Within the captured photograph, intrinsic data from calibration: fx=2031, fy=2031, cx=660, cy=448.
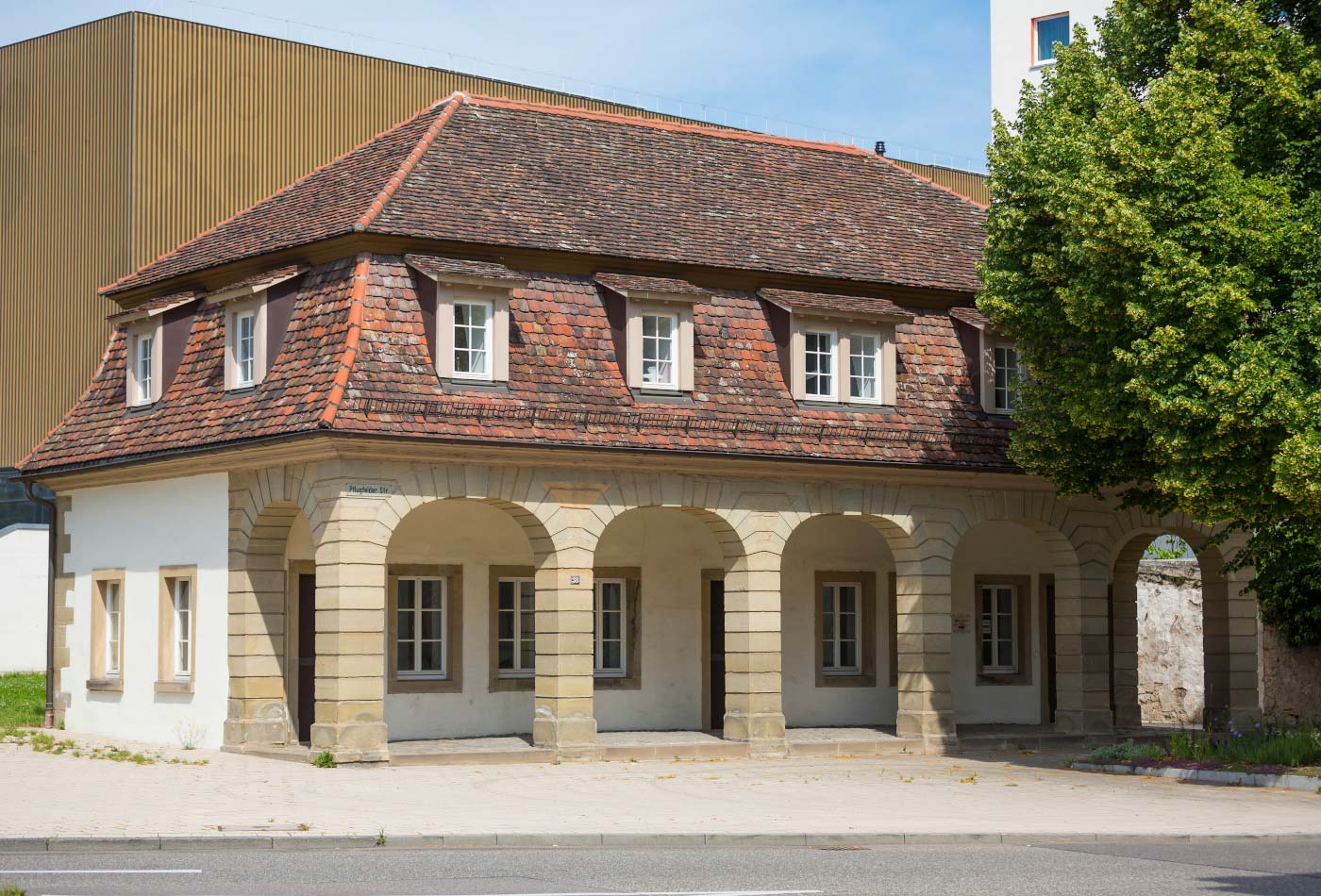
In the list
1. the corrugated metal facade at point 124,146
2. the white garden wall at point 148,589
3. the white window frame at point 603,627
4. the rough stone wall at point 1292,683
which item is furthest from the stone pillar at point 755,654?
the corrugated metal facade at point 124,146

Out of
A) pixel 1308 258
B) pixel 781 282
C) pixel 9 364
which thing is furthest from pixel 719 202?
pixel 9 364

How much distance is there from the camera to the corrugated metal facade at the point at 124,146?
42781mm

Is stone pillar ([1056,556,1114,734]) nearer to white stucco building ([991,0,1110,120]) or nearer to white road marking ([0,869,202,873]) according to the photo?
white road marking ([0,869,202,873])

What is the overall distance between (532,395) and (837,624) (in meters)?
7.98

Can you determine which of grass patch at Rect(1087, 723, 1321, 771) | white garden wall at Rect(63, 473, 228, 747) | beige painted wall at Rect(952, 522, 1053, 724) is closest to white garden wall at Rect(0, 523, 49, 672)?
white garden wall at Rect(63, 473, 228, 747)

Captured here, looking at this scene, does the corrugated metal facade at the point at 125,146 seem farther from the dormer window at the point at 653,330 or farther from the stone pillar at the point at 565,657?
the stone pillar at the point at 565,657

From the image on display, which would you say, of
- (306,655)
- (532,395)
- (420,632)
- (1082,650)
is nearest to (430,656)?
(420,632)

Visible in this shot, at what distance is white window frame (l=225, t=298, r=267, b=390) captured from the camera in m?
26.3

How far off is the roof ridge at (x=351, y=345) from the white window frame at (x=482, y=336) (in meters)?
1.22

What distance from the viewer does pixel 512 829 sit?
55.7 feet

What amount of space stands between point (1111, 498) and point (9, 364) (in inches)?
1061

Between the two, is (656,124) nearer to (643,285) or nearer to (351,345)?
(643,285)

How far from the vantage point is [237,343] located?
89.1 ft

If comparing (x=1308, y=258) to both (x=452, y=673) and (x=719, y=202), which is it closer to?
(x=719, y=202)
